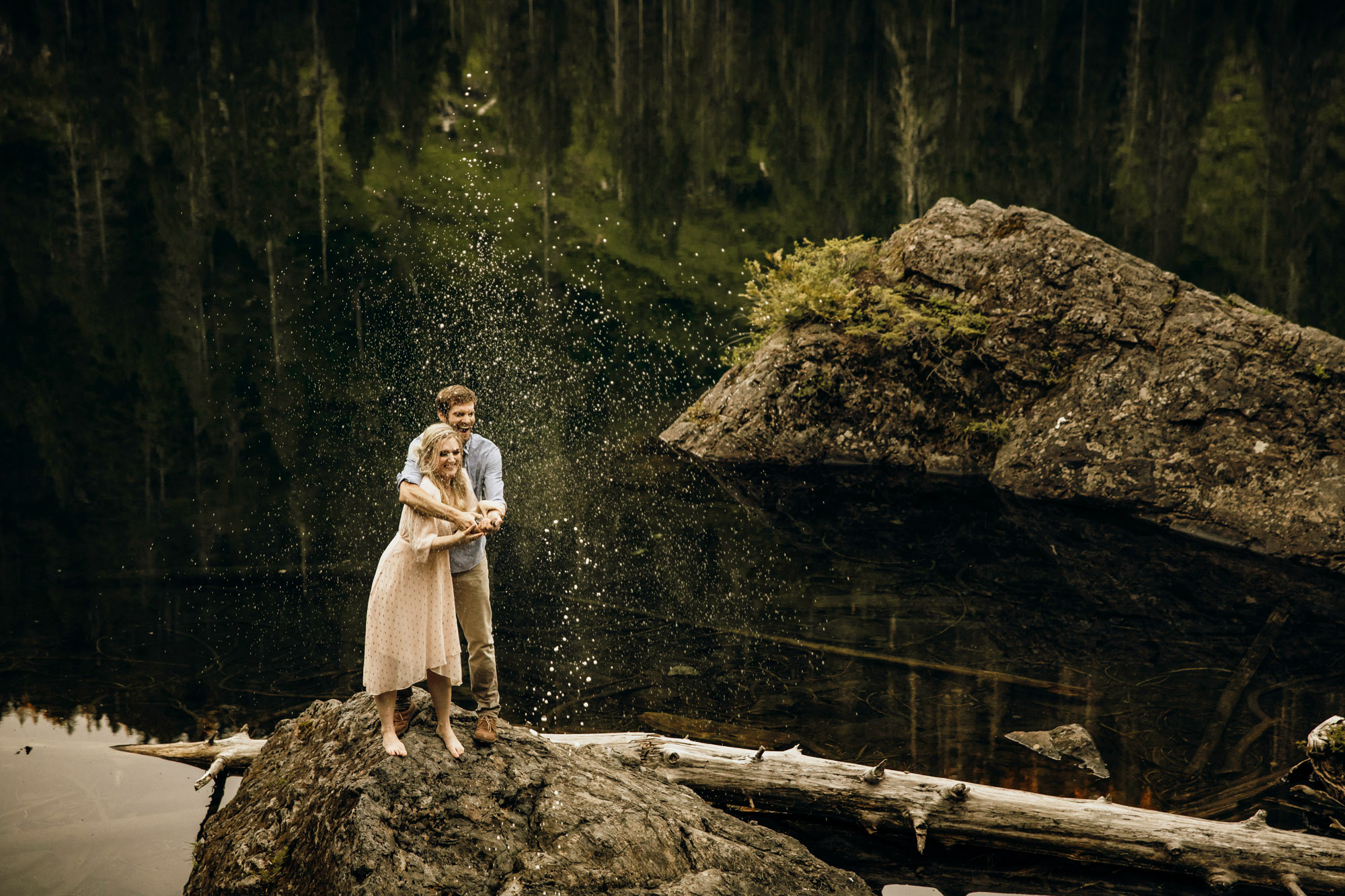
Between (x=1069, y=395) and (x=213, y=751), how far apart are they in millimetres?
11998

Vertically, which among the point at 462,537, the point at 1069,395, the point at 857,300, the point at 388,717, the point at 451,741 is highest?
the point at 857,300

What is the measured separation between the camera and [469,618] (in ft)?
18.4

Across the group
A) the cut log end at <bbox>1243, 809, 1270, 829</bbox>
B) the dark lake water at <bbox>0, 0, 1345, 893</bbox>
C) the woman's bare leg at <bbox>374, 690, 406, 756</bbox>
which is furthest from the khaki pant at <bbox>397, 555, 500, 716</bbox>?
the cut log end at <bbox>1243, 809, 1270, 829</bbox>

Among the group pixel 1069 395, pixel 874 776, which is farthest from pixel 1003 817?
pixel 1069 395

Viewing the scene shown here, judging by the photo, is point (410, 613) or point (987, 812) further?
point (987, 812)

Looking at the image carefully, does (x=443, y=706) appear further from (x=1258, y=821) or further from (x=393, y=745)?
(x=1258, y=821)

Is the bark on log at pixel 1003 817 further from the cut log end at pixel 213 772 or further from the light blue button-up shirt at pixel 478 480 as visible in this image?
the cut log end at pixel 213 772

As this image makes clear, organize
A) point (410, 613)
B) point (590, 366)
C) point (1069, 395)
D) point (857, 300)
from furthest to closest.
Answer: point (590, 366) → point (857, 300) → point (1069, 395) → point (410, 613)

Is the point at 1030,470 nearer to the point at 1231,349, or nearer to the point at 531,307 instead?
the point at 1231,349

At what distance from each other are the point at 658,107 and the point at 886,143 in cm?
756

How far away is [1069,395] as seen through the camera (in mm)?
14305

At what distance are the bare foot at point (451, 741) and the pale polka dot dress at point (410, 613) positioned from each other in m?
0.24

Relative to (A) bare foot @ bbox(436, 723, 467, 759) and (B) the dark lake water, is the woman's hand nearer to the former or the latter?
(A) bare foot @ bbox(436, 723, 467, 759)

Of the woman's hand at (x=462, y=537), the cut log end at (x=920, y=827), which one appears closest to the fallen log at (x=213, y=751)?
the woman's hand at (x=462, y=537)
